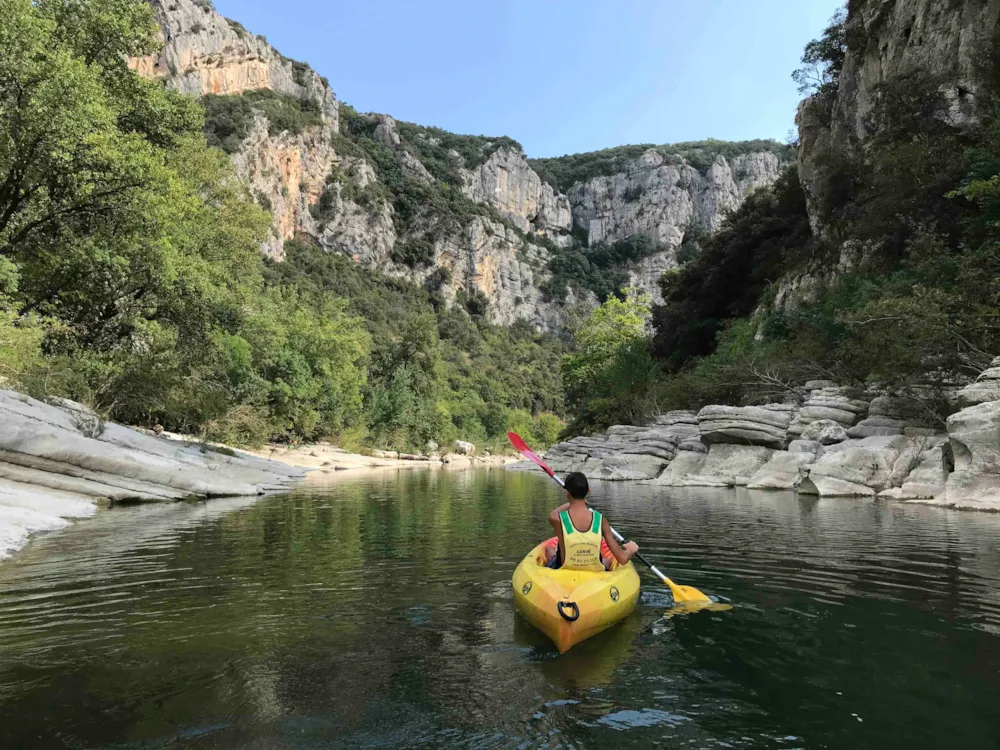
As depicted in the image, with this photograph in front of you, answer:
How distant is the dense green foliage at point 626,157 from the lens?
130250mm

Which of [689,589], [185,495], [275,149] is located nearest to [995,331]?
[689,589]

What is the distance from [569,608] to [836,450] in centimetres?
1502

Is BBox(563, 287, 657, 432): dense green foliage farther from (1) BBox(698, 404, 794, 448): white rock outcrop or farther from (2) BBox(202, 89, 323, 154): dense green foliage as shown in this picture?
(2) BBox(202, 89, 323, 154): dense green foliage

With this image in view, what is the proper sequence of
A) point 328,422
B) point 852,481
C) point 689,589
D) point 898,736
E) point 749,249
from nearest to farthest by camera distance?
1. point 898,736
2. point 689,589
3. point 852,481
4. point 749,249
5. point 328,422

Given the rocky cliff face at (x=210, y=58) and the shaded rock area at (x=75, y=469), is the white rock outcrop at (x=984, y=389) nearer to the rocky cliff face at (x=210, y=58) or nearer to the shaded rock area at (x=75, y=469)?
the shaded rock area at (x=75, y=469)

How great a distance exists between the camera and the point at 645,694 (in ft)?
12.3

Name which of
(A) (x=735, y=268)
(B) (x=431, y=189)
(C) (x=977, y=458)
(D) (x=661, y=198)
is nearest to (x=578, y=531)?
(C) (x=977, y=458)

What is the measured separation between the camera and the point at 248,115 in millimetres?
75125

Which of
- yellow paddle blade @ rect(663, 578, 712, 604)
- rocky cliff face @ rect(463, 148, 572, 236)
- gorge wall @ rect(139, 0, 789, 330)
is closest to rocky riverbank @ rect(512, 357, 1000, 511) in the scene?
yellow paddle blade @ rect(663, 578, 712, 604)

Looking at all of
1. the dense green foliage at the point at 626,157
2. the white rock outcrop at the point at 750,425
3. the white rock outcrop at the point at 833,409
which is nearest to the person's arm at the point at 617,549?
the white rock outcrop at the point at 833,409

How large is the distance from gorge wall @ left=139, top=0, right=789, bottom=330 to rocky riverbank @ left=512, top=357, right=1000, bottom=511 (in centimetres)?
3878

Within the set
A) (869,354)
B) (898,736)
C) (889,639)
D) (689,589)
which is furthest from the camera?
(869,354)

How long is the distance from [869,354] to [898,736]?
16215mm

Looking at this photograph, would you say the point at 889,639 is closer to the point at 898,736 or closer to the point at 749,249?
the point at 898,736
